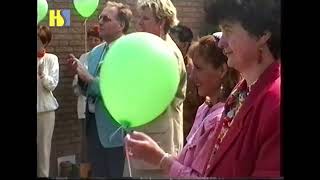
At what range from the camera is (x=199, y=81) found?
2838mm

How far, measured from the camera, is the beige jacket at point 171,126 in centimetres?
256

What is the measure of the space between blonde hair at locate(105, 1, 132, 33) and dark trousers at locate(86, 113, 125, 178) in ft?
1.60

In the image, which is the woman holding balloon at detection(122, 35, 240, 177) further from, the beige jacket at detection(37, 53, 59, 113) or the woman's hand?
the beige jacket at detection(37, 53, 59, 113)

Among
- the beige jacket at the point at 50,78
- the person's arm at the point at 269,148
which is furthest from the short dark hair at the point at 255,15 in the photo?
the beige jacket at the point at 50,78

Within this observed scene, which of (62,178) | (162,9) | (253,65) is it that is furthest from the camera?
(162,9)

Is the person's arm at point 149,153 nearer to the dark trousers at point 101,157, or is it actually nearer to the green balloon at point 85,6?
the dark trousers at point 101,157

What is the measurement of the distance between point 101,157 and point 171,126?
63cm

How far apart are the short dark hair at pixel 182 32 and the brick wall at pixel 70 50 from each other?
48mm

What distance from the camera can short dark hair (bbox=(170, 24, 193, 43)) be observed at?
3.02 metres
